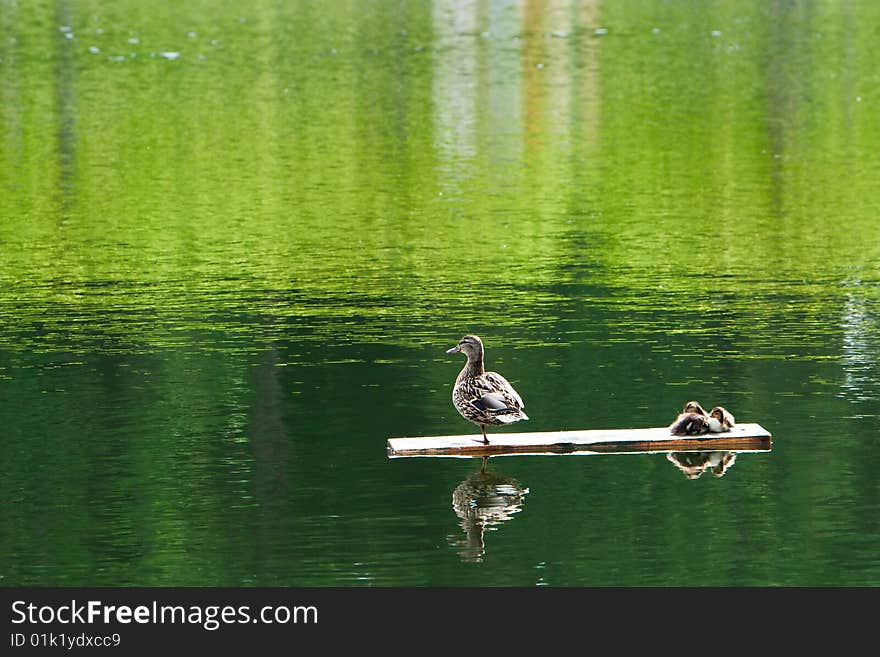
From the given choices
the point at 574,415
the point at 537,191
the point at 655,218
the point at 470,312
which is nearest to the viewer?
the point at 574,415

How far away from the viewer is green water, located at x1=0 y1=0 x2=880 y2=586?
16516 mm

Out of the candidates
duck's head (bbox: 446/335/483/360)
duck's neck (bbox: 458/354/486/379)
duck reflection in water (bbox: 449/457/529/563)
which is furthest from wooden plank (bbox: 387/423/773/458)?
duck's head (bbox: 446/335/483/360)

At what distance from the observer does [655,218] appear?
1596 inches

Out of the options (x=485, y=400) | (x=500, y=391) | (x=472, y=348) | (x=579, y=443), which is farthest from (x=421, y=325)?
(x=485, y=400)

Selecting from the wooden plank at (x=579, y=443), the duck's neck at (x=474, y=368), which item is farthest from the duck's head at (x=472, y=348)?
the wooden plank at (x=579, y=443)

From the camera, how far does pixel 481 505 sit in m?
17.5

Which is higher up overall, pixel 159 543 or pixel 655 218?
pixel 655 218

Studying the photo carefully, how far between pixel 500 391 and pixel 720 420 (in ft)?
8.41

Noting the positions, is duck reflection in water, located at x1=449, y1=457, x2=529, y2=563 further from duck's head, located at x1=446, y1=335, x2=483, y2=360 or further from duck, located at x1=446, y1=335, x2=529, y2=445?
duck's head, located at x1=446, y1=335, x2=483, y2=360

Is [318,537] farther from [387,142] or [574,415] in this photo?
[387,142]

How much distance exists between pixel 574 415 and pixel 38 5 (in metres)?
104
